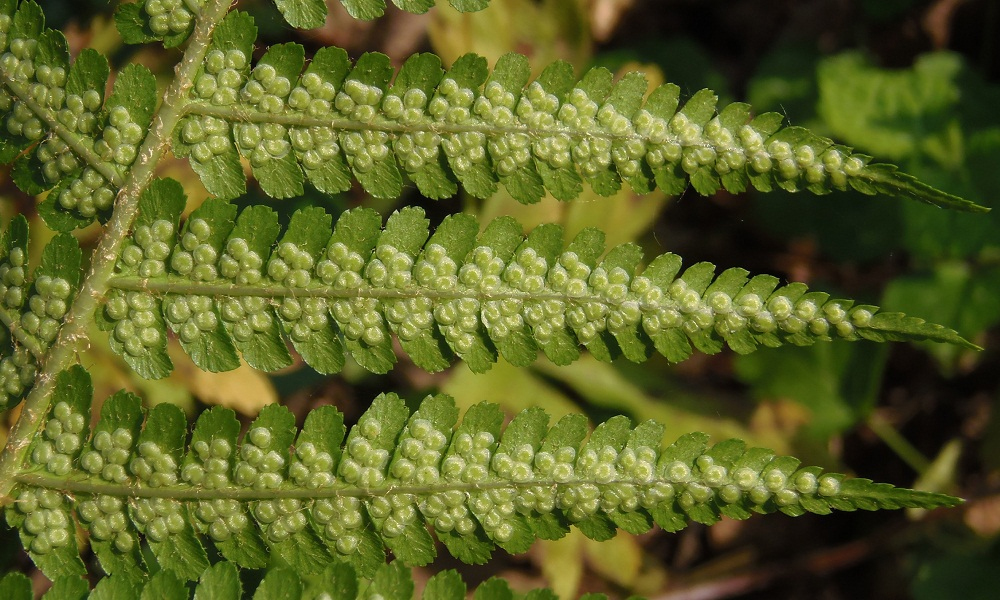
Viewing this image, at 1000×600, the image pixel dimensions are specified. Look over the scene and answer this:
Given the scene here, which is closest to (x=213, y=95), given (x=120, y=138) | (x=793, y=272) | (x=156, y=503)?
(x=120, y=138)

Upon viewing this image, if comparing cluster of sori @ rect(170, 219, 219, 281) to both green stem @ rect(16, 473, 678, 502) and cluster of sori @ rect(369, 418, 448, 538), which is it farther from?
cluster of sori @ rect(369, 418, 448, 538)

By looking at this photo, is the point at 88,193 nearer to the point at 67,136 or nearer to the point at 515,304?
the point at 67,136

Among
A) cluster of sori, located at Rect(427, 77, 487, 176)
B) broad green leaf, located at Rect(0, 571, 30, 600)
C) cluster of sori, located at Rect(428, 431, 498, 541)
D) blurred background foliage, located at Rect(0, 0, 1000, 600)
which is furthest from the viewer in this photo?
blurred background foliage, located at Rect(0, 0, 1000, 600)

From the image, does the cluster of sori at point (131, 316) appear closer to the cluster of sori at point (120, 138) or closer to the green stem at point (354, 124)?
the cluster of sori at point (120, 138)

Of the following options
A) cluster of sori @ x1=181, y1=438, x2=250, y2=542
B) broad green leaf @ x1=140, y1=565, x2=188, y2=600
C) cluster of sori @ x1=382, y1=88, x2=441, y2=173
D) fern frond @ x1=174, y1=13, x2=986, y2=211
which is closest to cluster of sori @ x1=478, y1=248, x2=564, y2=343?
fern frond @ x1=174, y1=13, x2=986, y2=211

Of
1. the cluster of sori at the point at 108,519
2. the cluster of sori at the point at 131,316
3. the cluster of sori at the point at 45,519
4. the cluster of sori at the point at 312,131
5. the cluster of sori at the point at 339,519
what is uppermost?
the cluster of sori at the point at 312,131

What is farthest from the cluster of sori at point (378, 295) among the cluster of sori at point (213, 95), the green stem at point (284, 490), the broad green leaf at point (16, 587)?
the broad green leaf at point (16, 587)

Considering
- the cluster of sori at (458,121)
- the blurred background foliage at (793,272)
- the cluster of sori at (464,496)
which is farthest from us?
the blurred background foliage at (793,272)
